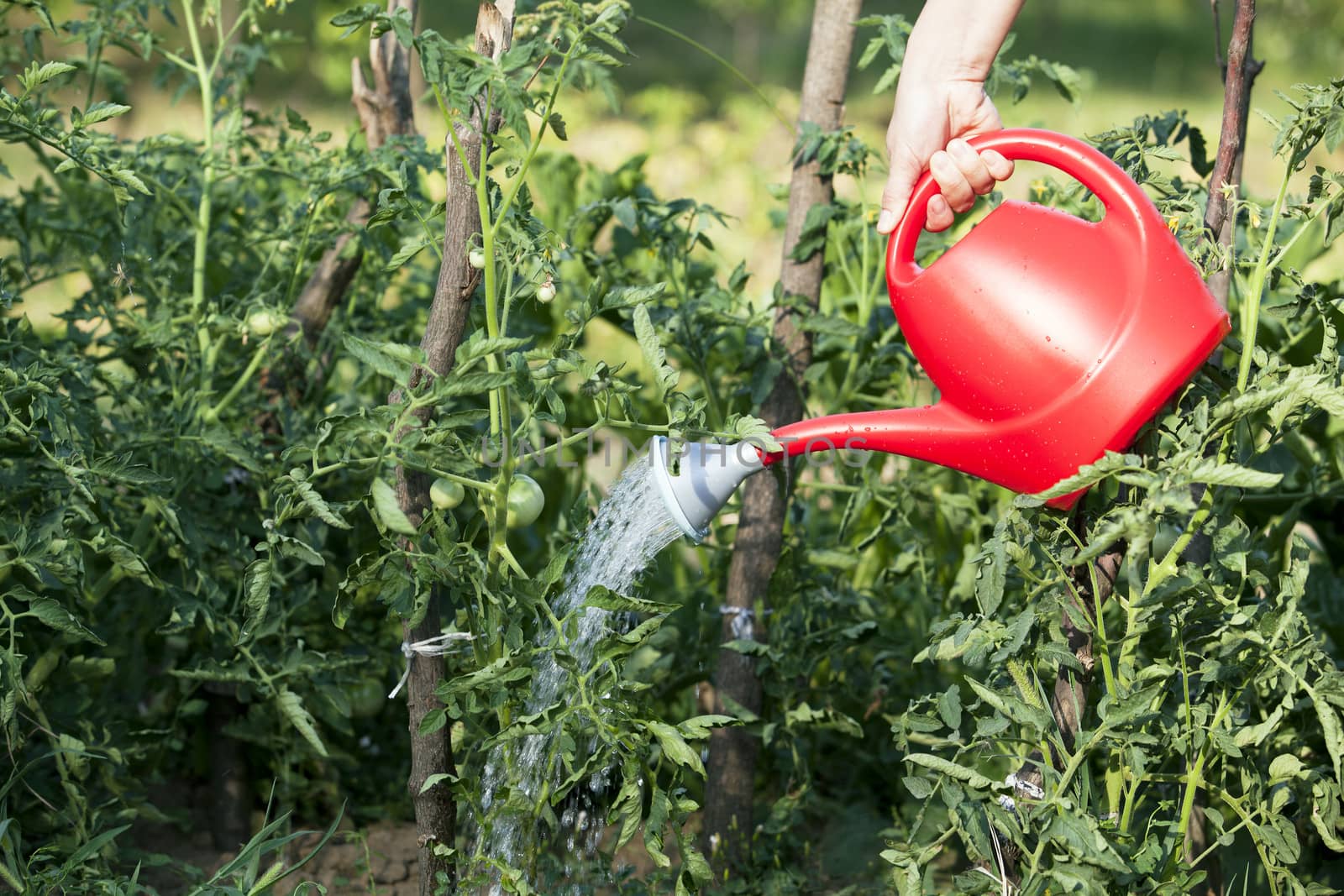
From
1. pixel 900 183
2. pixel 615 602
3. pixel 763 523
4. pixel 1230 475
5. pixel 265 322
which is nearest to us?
pixel 1230 475

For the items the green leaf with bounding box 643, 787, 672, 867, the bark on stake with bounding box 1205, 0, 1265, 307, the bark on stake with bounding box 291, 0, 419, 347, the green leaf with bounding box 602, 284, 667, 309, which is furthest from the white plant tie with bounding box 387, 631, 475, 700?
the bark on stake with bounding box 1205, 0, 1265, 307

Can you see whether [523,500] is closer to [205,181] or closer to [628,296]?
[628,296]

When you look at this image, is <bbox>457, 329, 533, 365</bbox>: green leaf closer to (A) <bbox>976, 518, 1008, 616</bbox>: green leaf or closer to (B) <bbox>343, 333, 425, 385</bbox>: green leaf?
(B) <bbox>343, 333, 425, 385</bbox>: green leaf

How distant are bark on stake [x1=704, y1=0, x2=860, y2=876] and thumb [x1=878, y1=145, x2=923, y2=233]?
36cm

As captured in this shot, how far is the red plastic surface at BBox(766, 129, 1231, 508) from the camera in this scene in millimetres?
1098

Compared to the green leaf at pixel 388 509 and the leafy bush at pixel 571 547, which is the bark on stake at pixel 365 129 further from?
the green leaf at pixel 388 509

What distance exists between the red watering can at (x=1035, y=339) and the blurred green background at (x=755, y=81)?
292 centimetres

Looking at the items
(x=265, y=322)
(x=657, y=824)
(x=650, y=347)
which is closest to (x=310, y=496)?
(x=650, y=347)

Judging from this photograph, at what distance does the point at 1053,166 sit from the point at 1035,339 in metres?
0.17

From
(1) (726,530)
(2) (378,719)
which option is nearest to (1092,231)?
(1) (726,530)

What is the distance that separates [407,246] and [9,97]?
1.38 feet

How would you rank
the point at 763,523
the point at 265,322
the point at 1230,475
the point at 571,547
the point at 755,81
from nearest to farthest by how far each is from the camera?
the point at 1230,475, the point at 571,547, the point at 265,322, the point at 763,523, the point at 755,81

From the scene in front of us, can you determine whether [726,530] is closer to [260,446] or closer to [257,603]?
[260,446]

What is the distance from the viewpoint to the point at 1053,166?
117cm
